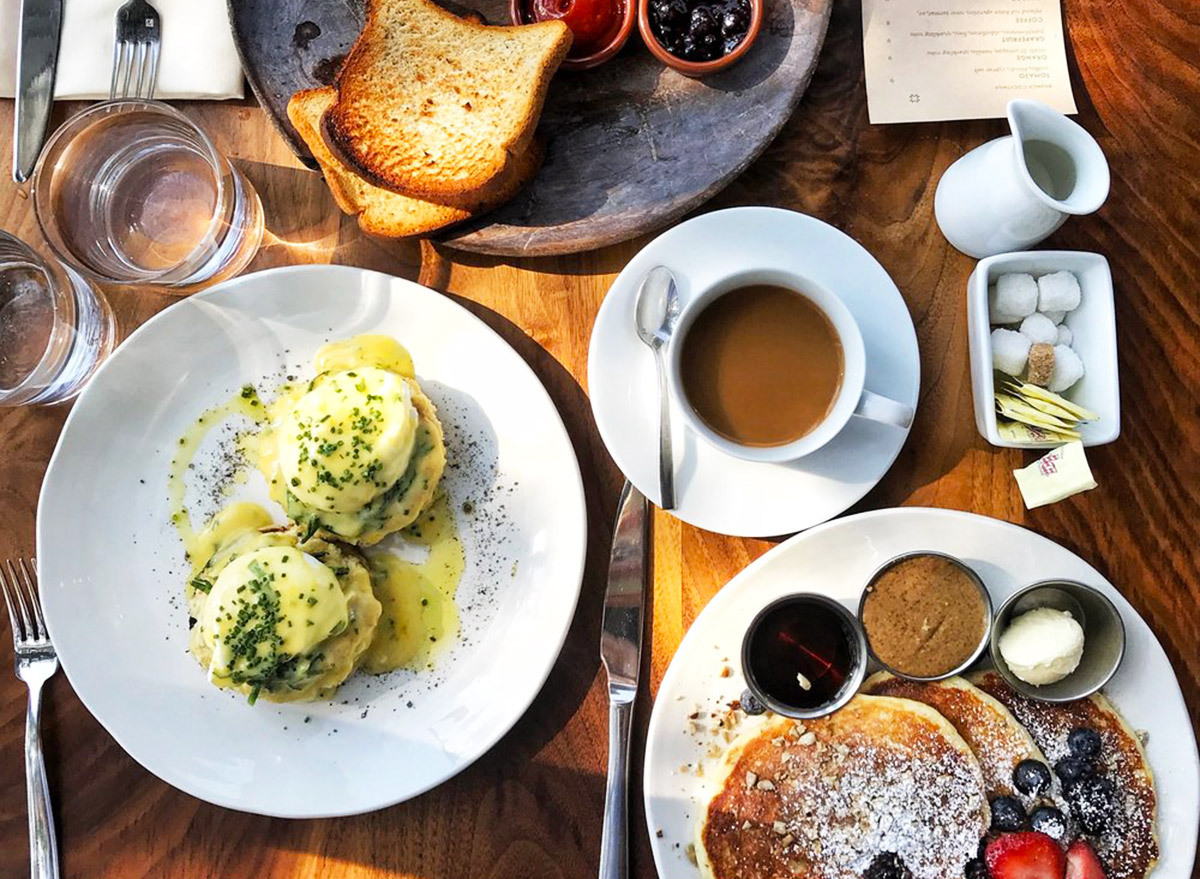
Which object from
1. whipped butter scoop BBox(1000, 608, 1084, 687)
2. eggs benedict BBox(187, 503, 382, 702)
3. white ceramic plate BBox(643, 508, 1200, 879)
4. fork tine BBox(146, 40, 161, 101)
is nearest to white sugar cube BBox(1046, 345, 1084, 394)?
white ceramic plate BBox(643, 508, 1200, 879)

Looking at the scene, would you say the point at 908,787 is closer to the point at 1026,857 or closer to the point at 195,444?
the point at 1026,857

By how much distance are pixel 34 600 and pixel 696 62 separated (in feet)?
5.10

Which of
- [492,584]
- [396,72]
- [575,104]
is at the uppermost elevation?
[396,72]

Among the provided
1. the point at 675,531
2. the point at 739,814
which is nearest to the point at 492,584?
the point at 675,531

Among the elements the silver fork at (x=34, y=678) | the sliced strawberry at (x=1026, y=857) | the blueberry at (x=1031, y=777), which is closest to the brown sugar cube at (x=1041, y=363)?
the blueberry at (x=1031, y=777)

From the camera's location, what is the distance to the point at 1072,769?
1569 mm

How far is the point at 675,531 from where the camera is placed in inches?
66.0

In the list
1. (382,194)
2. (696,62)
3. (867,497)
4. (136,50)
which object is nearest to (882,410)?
(867,497)

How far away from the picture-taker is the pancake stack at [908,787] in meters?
1.57

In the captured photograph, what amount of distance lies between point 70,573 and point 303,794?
58 centimetres

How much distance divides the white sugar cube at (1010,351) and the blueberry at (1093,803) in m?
0.72

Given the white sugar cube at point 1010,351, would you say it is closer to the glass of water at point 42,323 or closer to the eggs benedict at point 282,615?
the eggs benedict at point 282,615

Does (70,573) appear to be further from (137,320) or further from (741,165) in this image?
(741,165)

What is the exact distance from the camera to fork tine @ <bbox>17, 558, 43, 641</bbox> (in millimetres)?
1689
